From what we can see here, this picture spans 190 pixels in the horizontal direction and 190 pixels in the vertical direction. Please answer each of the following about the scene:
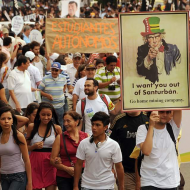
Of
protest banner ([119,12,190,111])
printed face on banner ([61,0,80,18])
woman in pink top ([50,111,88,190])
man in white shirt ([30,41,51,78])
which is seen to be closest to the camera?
protest banner ([119,12,190,111])

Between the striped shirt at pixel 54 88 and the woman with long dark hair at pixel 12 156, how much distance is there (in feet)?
13.2

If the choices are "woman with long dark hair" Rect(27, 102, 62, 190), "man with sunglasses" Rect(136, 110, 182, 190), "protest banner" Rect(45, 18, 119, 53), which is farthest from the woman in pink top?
"protest banner" Rect(45, 18, 119, 53)

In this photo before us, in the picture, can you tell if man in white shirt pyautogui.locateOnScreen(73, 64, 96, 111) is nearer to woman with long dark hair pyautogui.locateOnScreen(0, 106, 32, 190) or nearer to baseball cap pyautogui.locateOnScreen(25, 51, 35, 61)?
baseball cap pyautogui.locateOnScreen(25, 51, 35, 61)

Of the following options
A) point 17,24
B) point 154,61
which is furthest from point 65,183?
point 17,24

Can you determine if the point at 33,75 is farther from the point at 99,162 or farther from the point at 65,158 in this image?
the point at 99,162

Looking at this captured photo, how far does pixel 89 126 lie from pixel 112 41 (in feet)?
15.4

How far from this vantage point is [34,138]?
25.3 feet

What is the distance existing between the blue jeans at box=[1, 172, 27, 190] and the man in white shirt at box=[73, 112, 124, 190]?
67cm

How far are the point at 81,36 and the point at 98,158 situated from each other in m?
6.80

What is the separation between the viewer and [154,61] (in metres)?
6.19

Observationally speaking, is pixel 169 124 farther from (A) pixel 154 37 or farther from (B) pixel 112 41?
(B) pixel 112 41

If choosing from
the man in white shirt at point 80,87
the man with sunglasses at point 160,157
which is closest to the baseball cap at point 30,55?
the man in white shirt at point 80,87

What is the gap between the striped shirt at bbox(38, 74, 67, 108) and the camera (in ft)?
35.9

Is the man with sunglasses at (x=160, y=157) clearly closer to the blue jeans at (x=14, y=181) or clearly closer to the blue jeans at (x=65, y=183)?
the blue jeans at (x=65, y=183)
